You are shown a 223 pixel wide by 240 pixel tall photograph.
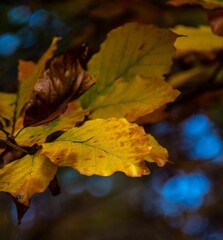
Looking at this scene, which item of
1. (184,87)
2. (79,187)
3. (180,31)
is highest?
(180,31)

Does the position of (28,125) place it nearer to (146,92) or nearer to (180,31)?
(146,92)

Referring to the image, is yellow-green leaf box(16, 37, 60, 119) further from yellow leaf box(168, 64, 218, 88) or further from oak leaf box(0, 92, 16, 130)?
yellow leaf box(168, 64, 218, 88)

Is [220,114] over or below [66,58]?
below

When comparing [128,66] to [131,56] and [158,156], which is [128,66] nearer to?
[131,56]

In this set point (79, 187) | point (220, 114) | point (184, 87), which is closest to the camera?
point (184, 87)

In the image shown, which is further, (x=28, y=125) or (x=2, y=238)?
(x=2, y=238)

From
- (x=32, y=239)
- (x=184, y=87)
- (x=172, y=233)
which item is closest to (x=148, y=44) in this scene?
(x=184, y=87)

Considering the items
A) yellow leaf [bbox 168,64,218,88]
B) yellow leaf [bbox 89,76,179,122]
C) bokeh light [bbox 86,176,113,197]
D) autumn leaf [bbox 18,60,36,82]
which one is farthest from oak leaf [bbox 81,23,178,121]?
bokeh light [bbox 86,176,113,197]
